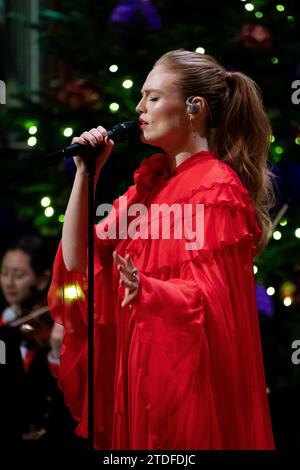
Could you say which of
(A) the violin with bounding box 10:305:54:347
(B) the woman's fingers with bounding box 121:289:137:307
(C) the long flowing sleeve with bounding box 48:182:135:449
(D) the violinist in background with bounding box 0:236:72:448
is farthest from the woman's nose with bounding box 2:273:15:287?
(B) the woman's fingers with bounding box 121:289:137:307

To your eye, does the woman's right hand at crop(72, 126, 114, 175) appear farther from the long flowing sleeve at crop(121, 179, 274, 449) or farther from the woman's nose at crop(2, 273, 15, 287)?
the woman's nose at crop(2, 273, 15, 287)

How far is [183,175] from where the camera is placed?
8.12 feet

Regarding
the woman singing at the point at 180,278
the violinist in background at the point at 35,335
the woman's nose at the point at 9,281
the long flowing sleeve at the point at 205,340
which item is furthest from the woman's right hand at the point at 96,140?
the woman's nose at the point at 9,281

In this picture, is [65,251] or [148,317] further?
[65,251]

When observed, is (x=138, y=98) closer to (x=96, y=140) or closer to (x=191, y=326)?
(x=96, y=140)

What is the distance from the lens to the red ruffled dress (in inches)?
89.0

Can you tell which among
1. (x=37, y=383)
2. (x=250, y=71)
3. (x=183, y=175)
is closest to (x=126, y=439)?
(x=183, y=175)

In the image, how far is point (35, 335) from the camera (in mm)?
3816

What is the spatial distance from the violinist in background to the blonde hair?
115 centimetres

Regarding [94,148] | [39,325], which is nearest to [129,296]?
[94,148]

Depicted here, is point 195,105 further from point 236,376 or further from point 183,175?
point 236,376

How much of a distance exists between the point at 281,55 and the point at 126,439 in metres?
2.28

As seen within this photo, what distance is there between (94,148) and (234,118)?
0.42 meters
